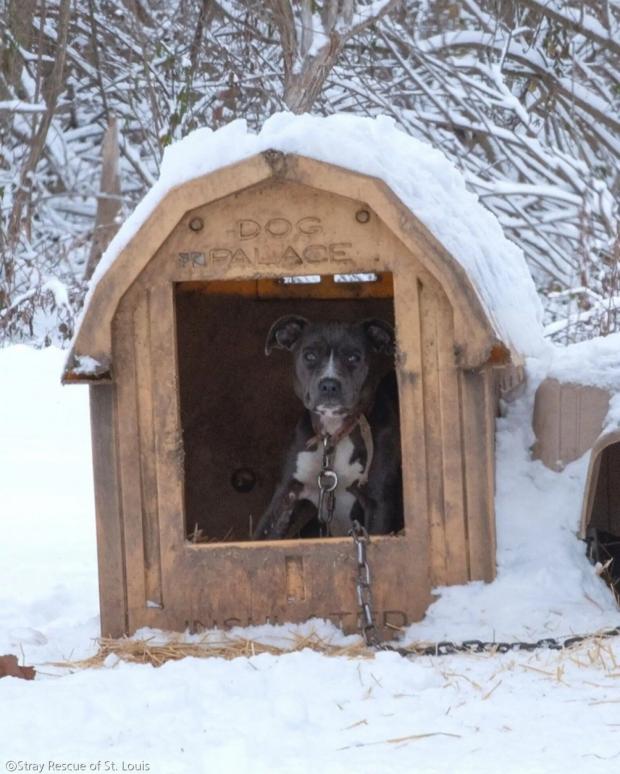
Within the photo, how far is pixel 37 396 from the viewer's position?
8258mm

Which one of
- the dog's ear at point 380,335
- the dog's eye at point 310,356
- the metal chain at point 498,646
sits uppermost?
the dog's ear at point 380,335

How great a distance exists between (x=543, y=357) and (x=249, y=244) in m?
1.32

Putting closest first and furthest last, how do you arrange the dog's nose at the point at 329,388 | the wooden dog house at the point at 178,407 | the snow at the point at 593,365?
the wooden dog house at the point at 178,407
the snow at the point at 593,365
the dog's nose at the point at 329,388

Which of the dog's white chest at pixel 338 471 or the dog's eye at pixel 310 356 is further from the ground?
the dog's eye at pixel 310 356

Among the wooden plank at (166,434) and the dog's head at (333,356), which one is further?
the dog's head at (333,356)

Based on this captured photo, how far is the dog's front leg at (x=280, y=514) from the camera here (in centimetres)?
533

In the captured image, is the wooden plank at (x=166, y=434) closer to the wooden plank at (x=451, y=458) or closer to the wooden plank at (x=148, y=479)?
the wooden plank at (x=148, y=479)

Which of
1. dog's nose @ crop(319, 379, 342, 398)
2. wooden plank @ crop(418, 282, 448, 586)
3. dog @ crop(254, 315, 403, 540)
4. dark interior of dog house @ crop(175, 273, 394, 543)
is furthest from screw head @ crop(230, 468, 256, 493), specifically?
wooden plank @ crop(418, 282, 448, 586)

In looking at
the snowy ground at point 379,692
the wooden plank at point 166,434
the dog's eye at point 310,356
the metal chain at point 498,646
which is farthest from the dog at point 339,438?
the metal chain at point 498,646

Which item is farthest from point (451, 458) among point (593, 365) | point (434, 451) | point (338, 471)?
point (338, 471)

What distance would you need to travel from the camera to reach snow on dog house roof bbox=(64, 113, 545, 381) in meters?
4.32

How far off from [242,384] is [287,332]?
77 centimetres

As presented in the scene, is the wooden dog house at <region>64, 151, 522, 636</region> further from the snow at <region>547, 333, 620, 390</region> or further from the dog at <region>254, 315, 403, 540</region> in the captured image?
the dog at <region>254, 315, 403, 540</region>

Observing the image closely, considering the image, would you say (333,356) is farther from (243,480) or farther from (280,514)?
(243,480)
